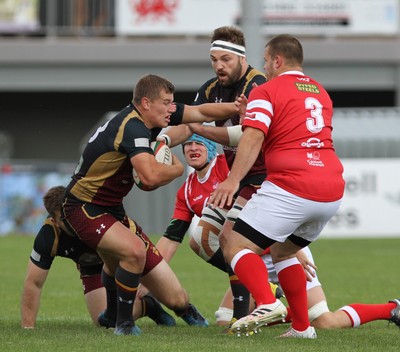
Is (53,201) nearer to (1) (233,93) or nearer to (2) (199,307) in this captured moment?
(1) (233,93)

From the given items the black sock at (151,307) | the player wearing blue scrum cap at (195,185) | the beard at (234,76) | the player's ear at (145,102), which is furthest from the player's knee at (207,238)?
the player's ear at (145,102)

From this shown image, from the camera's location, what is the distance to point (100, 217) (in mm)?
7508

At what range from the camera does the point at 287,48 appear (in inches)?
284

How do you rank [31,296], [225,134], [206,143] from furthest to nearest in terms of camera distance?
[206,143] → [31,296] → [225,134]

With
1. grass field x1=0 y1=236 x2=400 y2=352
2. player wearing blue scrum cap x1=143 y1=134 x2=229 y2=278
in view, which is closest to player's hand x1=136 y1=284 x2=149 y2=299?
grass field x1=0 y1=236 x2=400 y2=352

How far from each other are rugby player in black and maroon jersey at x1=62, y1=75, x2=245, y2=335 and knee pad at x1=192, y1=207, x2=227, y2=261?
1.19m

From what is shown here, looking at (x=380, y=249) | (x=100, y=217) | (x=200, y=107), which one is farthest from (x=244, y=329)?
(x=380, y=249)

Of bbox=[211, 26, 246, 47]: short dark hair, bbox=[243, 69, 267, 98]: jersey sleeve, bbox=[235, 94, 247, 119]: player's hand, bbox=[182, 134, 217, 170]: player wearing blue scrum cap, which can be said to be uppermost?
bbox=[211, 26, 246, 47]: short dark hair

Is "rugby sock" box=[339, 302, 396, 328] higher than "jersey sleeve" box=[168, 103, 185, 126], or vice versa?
"jersey sleeve" box=[168, 103, 185, 126]

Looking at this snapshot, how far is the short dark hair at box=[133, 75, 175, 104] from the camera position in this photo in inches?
294

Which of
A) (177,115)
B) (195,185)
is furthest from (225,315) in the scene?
(177,115)

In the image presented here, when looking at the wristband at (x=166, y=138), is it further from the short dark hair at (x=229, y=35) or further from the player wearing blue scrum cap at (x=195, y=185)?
the player wearing blue scrum cap at (x=195, y=185)

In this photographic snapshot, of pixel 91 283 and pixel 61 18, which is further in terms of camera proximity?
pixel 61 18

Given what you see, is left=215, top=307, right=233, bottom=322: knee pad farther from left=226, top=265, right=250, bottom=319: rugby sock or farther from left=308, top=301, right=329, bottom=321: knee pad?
left=308, top=301, right=329, bottom=321: knee pad
